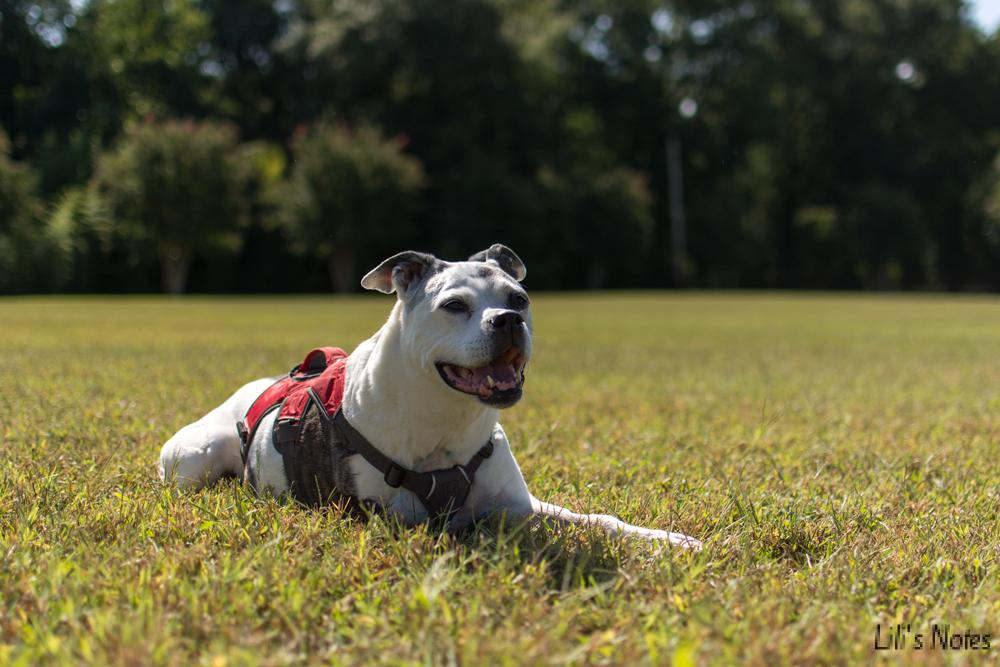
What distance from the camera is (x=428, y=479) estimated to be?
3104mm

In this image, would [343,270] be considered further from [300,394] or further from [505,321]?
[505,321]

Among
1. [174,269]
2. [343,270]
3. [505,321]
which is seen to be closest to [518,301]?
[505,321]

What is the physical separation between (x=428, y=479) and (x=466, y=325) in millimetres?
582

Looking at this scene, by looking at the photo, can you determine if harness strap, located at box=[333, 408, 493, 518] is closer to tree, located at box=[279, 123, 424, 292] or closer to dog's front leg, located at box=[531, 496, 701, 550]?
dog's front leg, located at box=[531, 496, 701, 550]

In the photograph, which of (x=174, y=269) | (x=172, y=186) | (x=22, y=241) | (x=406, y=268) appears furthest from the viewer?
(x=174, y=269)

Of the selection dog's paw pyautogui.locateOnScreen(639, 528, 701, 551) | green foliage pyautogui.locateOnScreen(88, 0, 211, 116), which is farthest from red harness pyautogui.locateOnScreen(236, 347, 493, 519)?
green foliage pyautogui.locateOnScreen(88, 0, 211, 116)

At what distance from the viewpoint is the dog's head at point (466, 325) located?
2.97m

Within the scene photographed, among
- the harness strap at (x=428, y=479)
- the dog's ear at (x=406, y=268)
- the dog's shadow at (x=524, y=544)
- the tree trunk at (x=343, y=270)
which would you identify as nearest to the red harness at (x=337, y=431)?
the harness strap at (x=428, y=479)

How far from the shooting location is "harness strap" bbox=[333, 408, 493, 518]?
3.10 metres

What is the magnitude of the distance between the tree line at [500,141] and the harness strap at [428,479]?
33.2m

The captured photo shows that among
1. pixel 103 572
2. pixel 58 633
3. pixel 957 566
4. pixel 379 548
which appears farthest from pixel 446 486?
pixel 957 566

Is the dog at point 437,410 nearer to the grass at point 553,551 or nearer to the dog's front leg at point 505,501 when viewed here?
the dog's front leg at point 505,501

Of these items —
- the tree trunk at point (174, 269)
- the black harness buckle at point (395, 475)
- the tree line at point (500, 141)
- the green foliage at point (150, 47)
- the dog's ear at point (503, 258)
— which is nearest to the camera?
the black harness buckle at point (395, 475)

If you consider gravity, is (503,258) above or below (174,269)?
below
